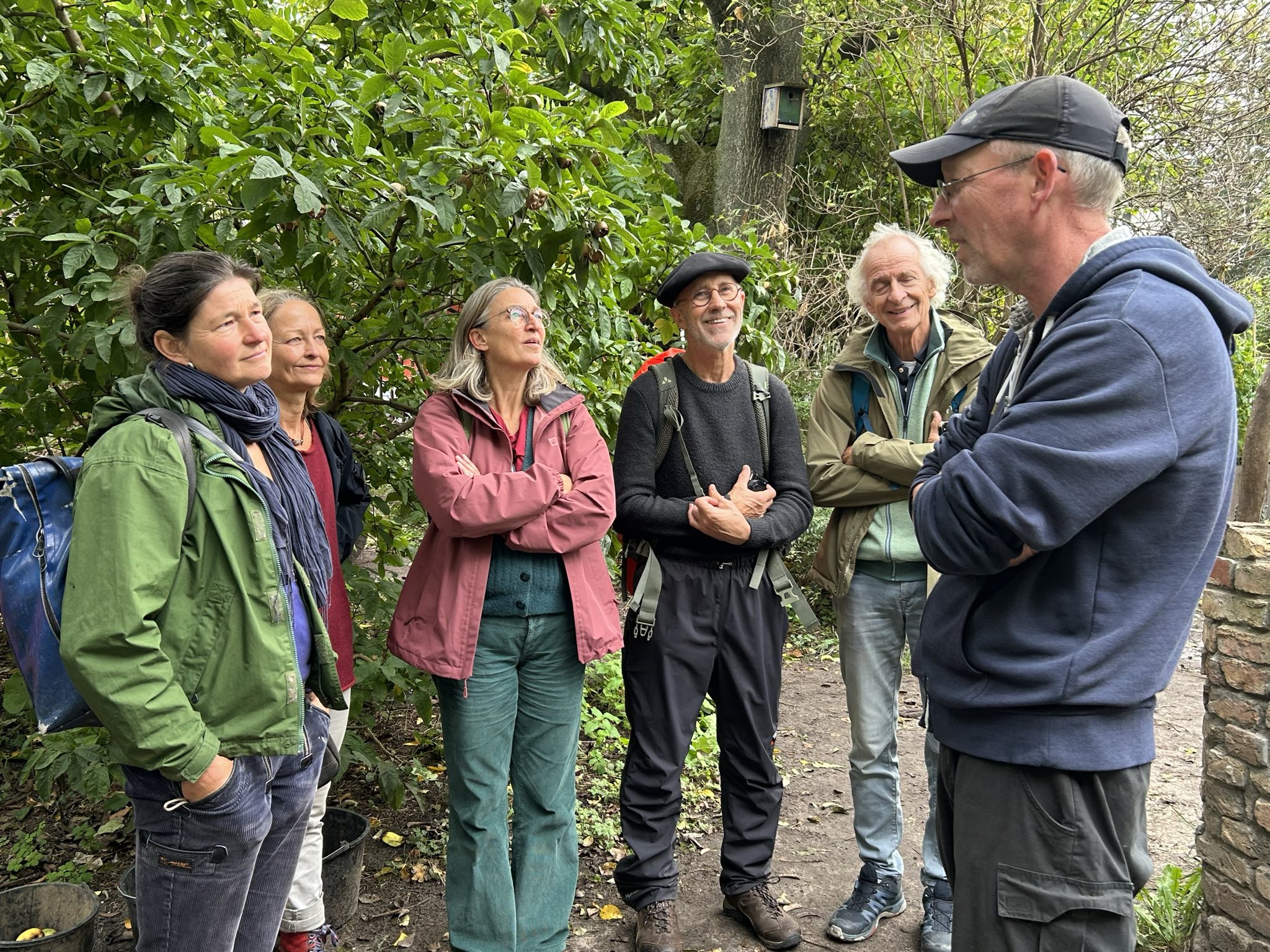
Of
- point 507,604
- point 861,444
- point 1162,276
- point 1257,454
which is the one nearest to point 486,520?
point 507,604

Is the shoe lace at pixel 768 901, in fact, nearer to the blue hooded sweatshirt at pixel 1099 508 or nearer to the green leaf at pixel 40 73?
the blue hooded sweatshirt at pixel 1099 508

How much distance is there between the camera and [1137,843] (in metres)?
1.81

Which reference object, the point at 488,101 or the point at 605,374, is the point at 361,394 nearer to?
the point at 605,374

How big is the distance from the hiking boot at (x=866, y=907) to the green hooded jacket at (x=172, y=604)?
2.22 metres

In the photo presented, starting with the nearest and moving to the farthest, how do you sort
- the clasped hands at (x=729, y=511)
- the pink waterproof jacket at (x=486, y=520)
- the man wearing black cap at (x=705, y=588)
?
the pink waterproof jacket at (x=486, y=520), the clasped hands at (x=729, y=511), the man wearing black cap at (x=705, y=588)

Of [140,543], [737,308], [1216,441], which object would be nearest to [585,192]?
[737,308]

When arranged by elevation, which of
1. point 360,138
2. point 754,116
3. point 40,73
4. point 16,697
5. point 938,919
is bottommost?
point 938,919

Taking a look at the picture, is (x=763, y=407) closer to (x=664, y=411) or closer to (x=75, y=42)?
(x=664, y=411)

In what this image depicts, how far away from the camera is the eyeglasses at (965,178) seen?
6.03 feet

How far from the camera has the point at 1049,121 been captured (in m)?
1.81

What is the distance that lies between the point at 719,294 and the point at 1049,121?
1724 mm

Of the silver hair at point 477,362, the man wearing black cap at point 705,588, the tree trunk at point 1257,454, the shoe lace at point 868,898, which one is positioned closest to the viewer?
the silver hair at point 477,362

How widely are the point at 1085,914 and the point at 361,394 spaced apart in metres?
3.21

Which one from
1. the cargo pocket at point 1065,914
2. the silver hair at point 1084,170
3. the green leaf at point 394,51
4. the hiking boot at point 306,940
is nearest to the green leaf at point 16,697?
the hiking boot at point 306,940
